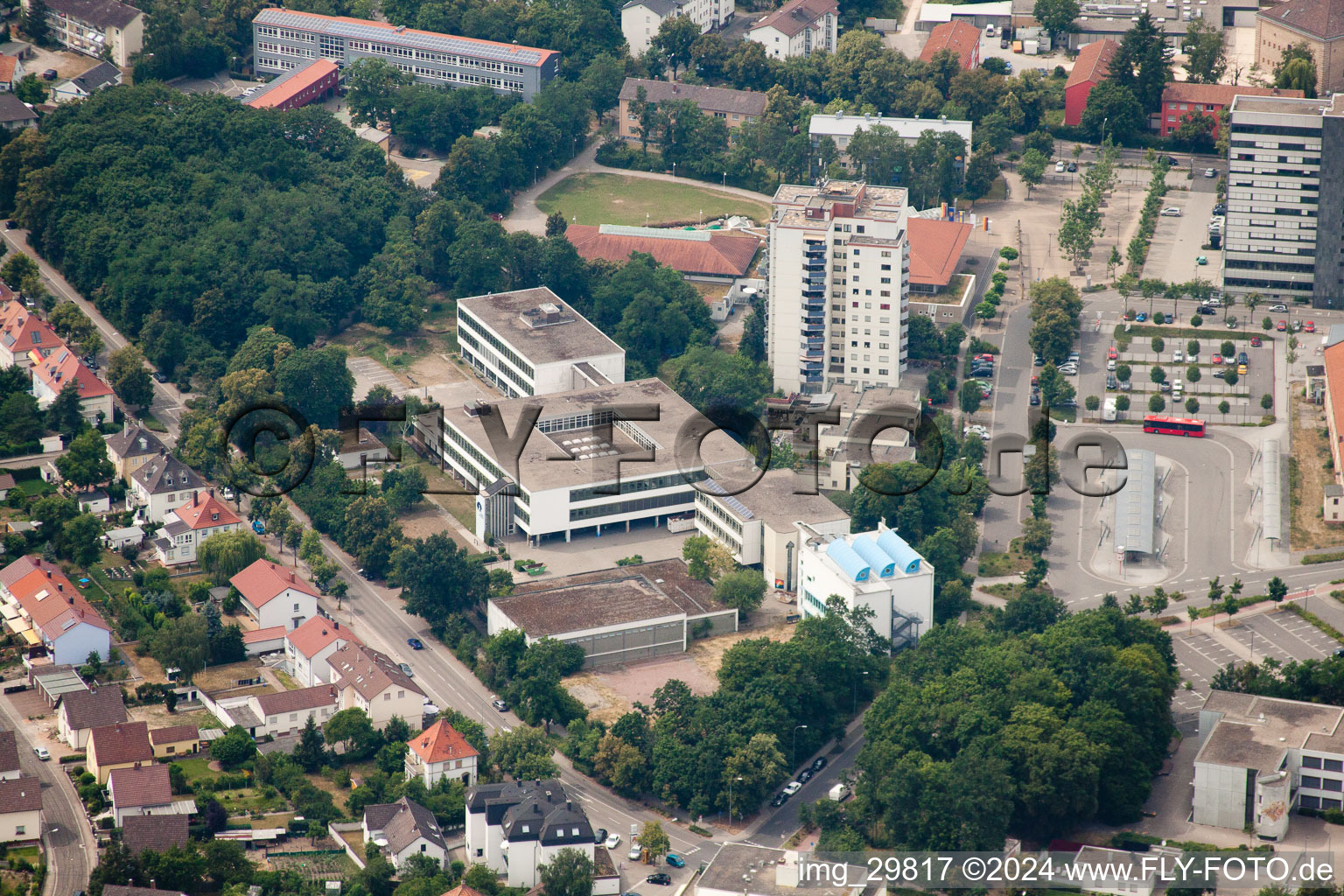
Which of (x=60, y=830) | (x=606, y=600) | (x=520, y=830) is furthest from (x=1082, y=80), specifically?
(x=60, y=830)

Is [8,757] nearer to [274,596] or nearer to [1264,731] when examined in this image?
[274,596]

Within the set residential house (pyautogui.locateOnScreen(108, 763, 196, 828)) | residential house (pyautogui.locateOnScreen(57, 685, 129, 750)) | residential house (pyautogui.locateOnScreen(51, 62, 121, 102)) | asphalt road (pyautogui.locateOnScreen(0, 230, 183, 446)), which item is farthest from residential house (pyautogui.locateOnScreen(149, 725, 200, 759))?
residential house (pyautogui.locateOnScreen(51, 62, 121, 102))

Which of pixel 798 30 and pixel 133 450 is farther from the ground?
pixel 798 30

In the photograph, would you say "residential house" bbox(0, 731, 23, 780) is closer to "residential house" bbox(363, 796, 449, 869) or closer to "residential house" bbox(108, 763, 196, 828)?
"residential house" bbox(108, 763, 196, 828)

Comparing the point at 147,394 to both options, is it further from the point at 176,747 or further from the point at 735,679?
the point at 735,679

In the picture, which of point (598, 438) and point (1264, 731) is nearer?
point (1264, 731)

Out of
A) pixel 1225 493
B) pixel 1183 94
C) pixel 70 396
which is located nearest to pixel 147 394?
pixel 70 396
